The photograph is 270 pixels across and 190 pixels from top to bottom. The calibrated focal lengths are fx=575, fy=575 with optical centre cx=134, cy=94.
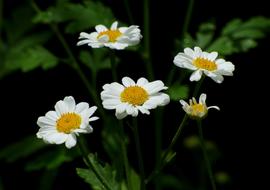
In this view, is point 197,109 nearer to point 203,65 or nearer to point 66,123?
point 203,65

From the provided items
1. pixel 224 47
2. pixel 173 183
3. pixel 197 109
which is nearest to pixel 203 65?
pixel 197 109

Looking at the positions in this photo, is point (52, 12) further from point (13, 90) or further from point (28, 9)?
point (13, 90)

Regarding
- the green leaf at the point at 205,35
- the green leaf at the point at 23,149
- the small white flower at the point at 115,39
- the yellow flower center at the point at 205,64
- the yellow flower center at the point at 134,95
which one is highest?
the small white flower at the point at 115,39

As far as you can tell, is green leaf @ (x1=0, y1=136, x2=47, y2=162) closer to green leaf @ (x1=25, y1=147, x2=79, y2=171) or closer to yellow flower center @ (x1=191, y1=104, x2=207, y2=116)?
green leaf @ (x1=25, y1=147, x2=79, y2=171)

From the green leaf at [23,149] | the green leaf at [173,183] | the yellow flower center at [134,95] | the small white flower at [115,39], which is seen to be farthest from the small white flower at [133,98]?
the green leaf at [173,183]

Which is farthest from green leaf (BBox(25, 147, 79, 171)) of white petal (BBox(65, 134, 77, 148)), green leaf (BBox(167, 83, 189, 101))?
white petal (BBox(65, 134, 77, 148))

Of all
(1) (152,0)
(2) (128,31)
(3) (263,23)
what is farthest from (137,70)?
(2) (128,31)

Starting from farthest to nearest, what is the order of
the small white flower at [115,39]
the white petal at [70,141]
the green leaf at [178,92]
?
the green leaf at [178,92] < the small white flower at [115,39] < the white petal at [70,141]

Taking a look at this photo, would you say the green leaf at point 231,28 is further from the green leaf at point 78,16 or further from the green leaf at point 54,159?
the green leaf at point 54,159
